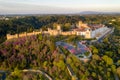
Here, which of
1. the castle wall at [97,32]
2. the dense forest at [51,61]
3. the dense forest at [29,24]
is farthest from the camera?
the dense forest at [29,24]

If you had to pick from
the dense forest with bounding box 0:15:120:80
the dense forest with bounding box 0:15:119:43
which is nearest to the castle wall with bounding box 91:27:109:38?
the dense forest with bounding box 0:15:120:80

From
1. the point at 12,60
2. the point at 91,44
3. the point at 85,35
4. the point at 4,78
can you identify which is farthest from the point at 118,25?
the point at 4,78

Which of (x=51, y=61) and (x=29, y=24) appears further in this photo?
(x=29, y=24)

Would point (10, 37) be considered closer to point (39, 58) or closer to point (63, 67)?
point (39, 58)

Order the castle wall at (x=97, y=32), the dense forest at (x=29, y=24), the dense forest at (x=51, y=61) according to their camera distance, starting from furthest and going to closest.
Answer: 1. the dense forest at (x=29, y=24)
2. the castle wall at (x=97, y=32)
3. the dense forest at (x=51, y=61)

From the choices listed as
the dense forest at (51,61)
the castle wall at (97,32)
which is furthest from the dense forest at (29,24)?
the dense forest at (51,61)

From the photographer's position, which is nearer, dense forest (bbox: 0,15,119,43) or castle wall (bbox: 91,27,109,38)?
castle wall (bbox: 91,27,109,38)

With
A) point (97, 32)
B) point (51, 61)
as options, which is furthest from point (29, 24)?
point (51, 61)

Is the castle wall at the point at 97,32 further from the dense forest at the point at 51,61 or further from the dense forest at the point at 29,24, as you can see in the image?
the dense forest at the point at 29,24

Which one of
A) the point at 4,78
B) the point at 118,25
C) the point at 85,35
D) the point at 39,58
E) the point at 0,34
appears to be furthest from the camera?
the point at 118,25

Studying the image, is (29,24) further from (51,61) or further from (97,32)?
(51,61)

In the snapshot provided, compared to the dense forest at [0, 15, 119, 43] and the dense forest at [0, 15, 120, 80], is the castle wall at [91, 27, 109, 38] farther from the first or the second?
the dense forest at [0, 15, 119, 43]
